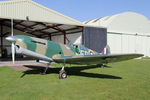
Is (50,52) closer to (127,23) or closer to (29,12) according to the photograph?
(29,12)

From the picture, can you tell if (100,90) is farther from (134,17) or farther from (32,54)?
(134,17)

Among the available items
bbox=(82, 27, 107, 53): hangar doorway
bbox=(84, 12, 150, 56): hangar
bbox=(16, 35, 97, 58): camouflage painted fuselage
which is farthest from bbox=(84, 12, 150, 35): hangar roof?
bbox=(16, 35, 97, 58): camouflage painted fuselage

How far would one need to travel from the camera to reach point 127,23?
30125 millimetres

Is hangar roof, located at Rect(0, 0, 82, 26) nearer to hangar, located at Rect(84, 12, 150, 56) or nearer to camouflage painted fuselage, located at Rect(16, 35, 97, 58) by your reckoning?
camouflage painted fuselage, located at Rect(16, 35, 97, 58)

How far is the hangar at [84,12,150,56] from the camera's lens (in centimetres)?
2364

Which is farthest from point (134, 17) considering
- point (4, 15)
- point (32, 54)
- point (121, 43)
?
point (32, 54)

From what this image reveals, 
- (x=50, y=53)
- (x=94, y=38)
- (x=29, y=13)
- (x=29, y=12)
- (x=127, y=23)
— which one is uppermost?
(x=127, y=23)

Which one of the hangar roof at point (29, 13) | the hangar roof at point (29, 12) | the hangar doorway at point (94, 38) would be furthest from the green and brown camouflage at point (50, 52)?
the hangar doorway at point (94, 38)

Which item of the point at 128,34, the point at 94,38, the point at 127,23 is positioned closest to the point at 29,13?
the point at 94,38

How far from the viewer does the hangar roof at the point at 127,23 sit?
28.6 metres

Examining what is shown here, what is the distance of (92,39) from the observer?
18750mm

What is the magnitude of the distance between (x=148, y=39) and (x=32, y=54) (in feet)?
85.7

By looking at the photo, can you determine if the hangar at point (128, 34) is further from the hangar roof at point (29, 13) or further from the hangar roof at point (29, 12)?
the hangar roof at point (29, 12)

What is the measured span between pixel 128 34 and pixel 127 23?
5438 mm
